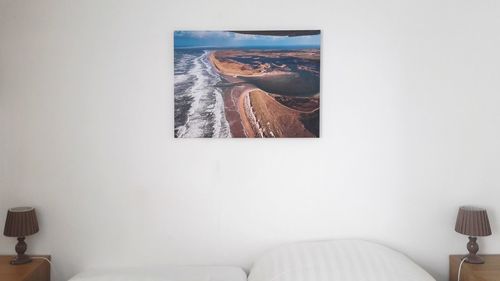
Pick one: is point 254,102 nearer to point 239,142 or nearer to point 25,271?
point 239,142

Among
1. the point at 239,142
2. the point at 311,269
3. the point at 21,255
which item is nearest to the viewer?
the point at 311,269

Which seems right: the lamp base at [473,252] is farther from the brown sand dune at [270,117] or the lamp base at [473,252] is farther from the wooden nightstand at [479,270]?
the brown sand dune at [270,117]

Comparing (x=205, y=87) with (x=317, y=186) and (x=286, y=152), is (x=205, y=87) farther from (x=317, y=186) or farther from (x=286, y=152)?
(x=317, y=186)

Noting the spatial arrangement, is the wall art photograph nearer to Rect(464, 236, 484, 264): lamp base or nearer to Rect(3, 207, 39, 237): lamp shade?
Rect(3, 207, 39, 237): lamp shade

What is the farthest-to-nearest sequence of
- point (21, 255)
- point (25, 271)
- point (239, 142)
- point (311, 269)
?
point (239, 142) → point (21, 255) → point (25, 271) → point (311, 269)

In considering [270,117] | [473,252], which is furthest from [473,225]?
[270,117]

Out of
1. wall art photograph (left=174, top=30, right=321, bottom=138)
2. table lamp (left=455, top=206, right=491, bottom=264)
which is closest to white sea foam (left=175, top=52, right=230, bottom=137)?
wall art photograph (left=174, top=30, right=321, bottom=138)
